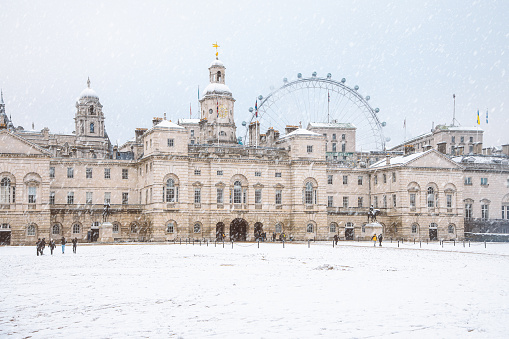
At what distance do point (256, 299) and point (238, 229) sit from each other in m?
56.5

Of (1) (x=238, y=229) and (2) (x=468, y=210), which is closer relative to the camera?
(1) (x=238, y=229)

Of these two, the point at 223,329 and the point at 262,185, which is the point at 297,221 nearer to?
the point at 262,185

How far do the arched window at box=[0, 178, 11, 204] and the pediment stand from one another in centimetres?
316

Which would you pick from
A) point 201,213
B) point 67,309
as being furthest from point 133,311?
point 201,213

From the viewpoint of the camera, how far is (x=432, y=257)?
46094 millimetres

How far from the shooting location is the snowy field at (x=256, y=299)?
1959 cm

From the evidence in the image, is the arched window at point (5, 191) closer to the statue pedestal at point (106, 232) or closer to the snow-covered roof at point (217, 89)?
the statue pedestal at point (106, 232)

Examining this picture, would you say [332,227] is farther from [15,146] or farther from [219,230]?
[15,146]

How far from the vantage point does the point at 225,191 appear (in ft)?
259

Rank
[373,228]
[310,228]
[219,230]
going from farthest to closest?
[310,228], [219,230], [373,228]

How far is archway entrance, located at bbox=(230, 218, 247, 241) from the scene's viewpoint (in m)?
80.4

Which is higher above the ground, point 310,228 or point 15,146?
point 15,146

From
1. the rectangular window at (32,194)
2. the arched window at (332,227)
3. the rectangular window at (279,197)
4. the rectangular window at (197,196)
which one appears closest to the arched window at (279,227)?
the rectangular window at (279,197)

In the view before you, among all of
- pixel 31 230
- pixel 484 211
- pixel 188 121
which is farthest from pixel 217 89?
pixel 484 211
